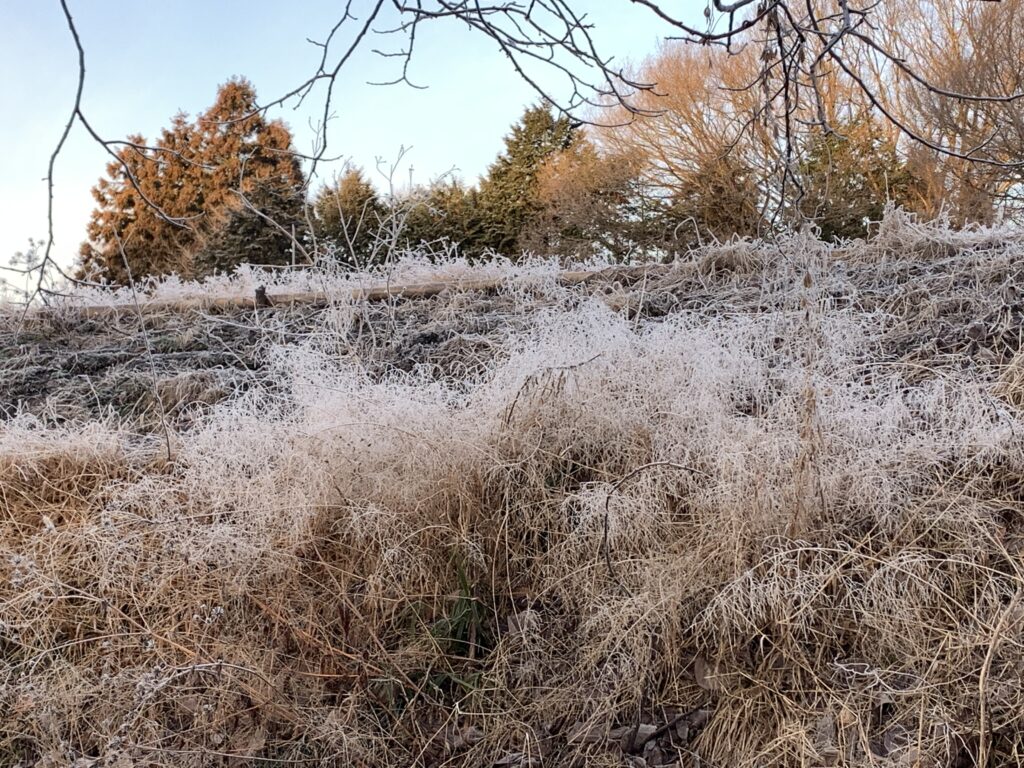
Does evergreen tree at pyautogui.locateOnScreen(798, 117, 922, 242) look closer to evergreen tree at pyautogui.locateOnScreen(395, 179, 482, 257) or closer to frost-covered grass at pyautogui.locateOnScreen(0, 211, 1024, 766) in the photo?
evergreen tree at pyautogui.locateOnScreen(395, 179, 482, 257)

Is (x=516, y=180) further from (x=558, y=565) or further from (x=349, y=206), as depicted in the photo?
(x=558, y=565)

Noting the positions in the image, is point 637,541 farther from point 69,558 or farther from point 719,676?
point 69,558

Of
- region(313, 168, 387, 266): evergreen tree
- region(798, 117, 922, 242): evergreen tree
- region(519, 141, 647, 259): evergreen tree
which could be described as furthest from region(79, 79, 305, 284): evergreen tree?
region(798, 117, 922, 242): evergreen tree

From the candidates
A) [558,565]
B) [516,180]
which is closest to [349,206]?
[516,180]

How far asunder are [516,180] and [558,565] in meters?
8.71

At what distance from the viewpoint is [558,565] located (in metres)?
2.25

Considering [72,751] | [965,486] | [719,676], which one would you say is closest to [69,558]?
[72,751]

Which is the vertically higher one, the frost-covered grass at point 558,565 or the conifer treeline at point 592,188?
the conifer treeline at point 592,188

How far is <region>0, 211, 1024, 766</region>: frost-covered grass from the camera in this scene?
187 cm

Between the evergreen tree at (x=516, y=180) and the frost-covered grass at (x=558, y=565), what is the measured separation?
7.11 metres

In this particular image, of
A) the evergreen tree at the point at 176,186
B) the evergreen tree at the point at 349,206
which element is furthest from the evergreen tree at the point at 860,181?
the evergreen tree at the point at 176,186

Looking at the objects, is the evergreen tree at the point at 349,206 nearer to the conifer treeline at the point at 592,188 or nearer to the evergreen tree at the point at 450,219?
the conifer treeline at the point at 592,188

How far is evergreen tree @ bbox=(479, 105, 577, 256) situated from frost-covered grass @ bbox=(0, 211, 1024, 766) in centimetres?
711

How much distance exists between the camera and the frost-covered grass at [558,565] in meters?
1.87
